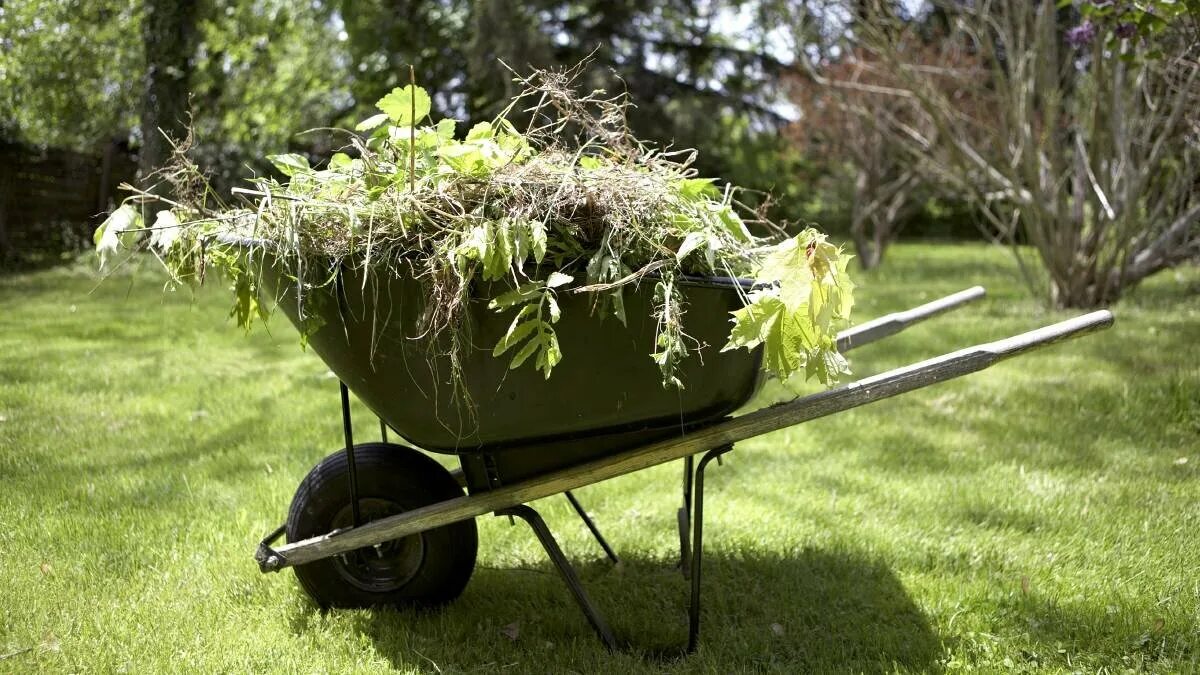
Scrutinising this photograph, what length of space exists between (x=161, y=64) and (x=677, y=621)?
9.09m

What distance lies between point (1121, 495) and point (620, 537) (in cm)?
162

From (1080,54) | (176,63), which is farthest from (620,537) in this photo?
(176,63)

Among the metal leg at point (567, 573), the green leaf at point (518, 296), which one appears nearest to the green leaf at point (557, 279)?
the green leaf at point (518, 296)

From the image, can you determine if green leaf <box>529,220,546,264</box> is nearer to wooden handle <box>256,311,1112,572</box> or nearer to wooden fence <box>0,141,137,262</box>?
wooden handle <box>256,311,1112,572</box>

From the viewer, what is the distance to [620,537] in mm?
2908

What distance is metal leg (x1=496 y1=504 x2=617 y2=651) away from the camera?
6.79 feet

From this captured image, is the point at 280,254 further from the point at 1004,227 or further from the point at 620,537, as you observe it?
the point at 1004,227

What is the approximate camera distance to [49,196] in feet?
31.3

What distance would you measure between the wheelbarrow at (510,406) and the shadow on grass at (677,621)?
5.0 inches

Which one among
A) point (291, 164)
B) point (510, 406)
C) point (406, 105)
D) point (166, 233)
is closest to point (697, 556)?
point (510, 406)

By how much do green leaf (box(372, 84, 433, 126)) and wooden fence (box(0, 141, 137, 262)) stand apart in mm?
8034

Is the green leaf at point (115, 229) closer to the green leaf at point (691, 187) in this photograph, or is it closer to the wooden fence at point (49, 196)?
the green leaf at point (691, 187)

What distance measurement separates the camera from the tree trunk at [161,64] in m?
9.45

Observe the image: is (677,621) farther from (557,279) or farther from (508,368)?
(557,279)
